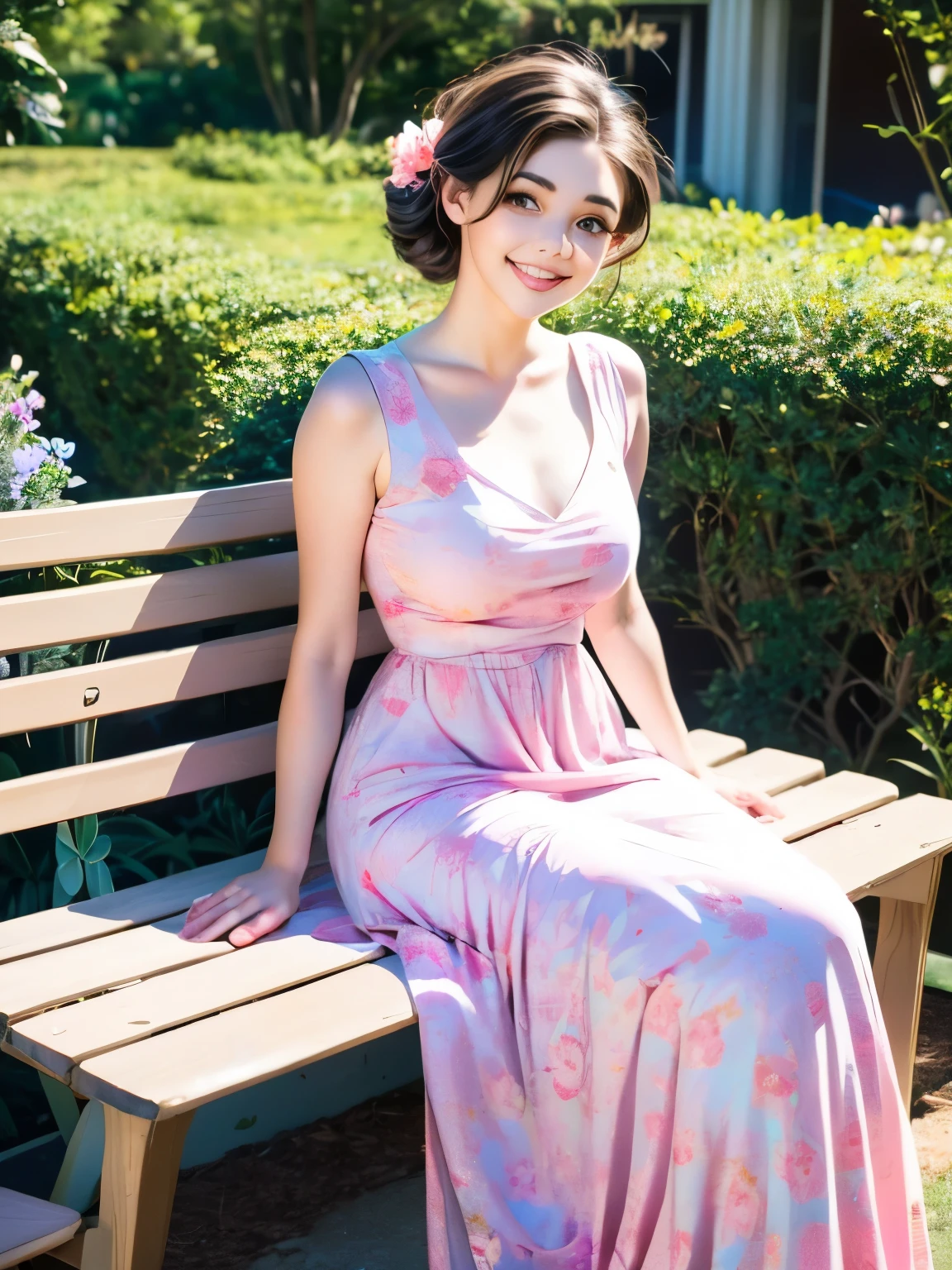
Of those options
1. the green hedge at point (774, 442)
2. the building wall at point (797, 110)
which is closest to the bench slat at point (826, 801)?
the green hedge at point (774, 442)

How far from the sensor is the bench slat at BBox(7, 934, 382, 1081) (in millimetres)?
1989

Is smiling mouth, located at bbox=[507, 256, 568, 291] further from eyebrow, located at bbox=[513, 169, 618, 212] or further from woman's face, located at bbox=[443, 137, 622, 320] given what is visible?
eyebrow, located at bbox=[513, 169, 618, 212]

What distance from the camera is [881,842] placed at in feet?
9.22

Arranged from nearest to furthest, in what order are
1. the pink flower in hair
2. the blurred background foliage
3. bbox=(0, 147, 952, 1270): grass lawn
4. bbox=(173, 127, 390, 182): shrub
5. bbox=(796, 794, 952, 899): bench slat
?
1. the pink flower in hair
2. bbox=(796, 794, 952, 899): bench slat
3. bbox=(0, 147, 952, 1270): grass lawn
4. bbox=(173, 127, 390, 182): shrub
5. the blurred background foliage

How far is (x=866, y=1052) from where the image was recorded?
2.08 m

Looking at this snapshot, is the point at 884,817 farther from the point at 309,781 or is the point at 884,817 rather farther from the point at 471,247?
the point at 471,247

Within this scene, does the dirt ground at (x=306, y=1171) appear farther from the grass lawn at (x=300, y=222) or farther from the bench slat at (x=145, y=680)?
the bench slat at (x=145, y=680)

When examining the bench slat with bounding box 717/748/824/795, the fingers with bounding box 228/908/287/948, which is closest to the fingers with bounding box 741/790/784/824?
the bench slat with bounding box 717/748/824/795

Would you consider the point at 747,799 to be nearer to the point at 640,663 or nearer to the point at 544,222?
the point at 640,663

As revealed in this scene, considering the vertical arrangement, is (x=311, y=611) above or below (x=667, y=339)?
below

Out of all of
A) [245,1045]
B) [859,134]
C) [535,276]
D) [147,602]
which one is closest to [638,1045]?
[245,1045]

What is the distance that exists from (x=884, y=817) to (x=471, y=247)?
1381 millimetres

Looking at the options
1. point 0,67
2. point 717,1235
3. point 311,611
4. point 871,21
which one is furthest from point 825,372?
point 871,21

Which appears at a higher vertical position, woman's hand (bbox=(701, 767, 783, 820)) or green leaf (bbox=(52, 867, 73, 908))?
woman's hand (bbox=(701, 767, 783, 820))
